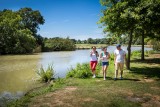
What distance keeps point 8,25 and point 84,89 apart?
1954 inches

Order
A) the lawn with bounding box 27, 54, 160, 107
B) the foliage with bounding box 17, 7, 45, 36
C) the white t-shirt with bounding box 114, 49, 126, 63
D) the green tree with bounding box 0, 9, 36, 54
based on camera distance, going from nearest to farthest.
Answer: the lawn with bounding box 27, 54, 160, 107
the white t-shirt with bounding box 114, 49, 126, 63
the green tree with bounding box 0, 9, 36, 54
the foliage with bounding box 17, 7, 45, 36

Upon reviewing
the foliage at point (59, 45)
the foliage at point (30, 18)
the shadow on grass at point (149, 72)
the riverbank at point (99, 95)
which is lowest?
the riverbank at point (99, 95)

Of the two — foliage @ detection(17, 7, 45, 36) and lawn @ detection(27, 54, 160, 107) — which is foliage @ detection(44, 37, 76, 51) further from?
lawn @ detection(27, 54, 160, 107)

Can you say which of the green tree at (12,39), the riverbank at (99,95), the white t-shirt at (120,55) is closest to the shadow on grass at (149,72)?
the riverbank at (99,95)

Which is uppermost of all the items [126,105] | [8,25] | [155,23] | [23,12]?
[23,12]

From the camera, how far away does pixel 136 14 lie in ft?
44.6

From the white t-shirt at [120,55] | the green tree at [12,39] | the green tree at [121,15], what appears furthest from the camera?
the green tree at [12,39]

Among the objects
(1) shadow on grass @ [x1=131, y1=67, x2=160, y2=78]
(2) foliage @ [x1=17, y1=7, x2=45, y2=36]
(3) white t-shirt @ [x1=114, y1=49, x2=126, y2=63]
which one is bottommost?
(1) shadow on grass @ [x1=131, y1=67, x2=160, y2=78]

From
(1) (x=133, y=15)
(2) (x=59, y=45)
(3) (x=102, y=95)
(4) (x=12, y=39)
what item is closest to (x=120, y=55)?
(1) (x=133, y=15)

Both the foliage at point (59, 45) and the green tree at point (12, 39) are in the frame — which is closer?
the green tree at point (12, 39)

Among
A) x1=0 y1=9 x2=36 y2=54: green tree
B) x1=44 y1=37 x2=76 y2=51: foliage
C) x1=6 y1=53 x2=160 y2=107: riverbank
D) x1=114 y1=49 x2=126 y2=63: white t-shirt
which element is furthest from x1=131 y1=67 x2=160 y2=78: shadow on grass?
x1=44 y1=37 x2=76 y2=51: foliage

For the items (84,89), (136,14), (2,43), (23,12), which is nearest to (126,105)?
(84,89)

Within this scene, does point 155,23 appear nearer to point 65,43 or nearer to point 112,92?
point 112,92

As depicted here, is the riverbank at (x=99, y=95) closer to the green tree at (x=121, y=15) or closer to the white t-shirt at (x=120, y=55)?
the white t-shirt at (x=120, y=55)
